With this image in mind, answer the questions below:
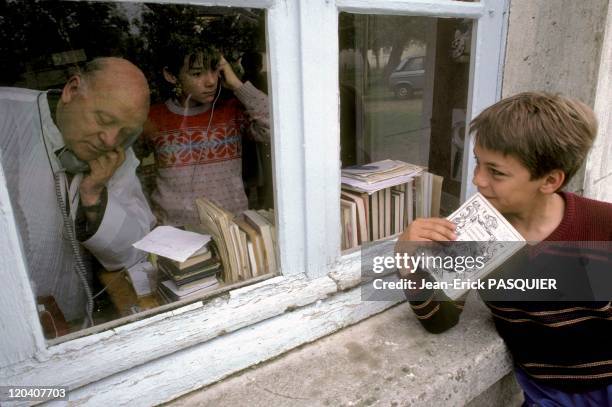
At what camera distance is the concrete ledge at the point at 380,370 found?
1.12m

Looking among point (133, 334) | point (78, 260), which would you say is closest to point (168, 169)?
point (78, 260)

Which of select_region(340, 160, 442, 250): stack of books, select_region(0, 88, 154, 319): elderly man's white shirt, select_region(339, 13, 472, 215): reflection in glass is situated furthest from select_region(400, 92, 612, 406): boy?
select_region(0, 88, 154, 319): elderly man's white shirt

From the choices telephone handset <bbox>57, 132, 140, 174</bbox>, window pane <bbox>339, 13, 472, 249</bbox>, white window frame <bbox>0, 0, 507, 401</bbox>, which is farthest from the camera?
window pane <bbox>339, 13, 472, 249</bbox>

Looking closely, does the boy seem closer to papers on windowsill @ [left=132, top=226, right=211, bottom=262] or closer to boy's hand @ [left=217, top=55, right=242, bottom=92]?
papers on windowsill @ [left=132, top=226, right=211, bottom=262]

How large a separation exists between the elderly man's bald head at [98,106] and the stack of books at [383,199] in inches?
33.3

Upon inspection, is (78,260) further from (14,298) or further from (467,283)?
(467,283)

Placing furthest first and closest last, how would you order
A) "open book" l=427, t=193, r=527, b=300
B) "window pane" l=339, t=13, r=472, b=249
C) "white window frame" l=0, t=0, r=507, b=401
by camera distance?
"window pane" l=339, t=13, r=472, b=249 → "open book" l=427, t=193, r=527, b=300 → "white window frame" l=0, t=0, r=507, b=401

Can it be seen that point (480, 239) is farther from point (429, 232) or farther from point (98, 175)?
point (98, 175)

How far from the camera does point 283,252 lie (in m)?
1.25

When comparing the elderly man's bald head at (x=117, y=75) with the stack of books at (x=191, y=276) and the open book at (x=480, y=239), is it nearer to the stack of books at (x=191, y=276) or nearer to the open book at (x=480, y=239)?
the stack of books at (x=191, y=276)

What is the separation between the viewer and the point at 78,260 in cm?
151

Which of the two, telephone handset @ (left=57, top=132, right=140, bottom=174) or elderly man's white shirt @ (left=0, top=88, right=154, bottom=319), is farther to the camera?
telephone handset @ (left=57, top=132, right=140, bottom=174)

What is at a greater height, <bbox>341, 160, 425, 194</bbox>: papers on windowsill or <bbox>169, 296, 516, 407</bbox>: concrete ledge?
<bbox>341, 160, 425, 194</bbox>: papers on windowsill

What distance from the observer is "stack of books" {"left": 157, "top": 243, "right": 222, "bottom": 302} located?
130 cm
